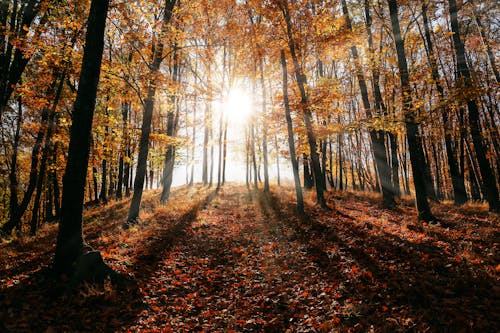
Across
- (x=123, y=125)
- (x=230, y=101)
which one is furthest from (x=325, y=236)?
(x=230, y=101)

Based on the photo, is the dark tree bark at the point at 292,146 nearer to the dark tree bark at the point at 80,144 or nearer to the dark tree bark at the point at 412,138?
the dark tree bark at the point at 412,138

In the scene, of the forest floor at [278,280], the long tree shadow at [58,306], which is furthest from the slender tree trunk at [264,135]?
the long tree shadow at [58,306]

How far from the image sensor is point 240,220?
1305 cm

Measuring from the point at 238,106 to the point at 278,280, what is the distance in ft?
64.0

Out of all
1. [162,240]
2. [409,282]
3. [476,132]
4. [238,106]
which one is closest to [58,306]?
[162,240]

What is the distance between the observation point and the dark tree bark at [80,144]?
6395mm

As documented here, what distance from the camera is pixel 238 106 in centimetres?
2433

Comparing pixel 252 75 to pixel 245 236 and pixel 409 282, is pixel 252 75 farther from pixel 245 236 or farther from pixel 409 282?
pixel 409 282

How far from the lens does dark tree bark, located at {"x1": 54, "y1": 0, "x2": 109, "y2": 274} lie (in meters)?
6.39

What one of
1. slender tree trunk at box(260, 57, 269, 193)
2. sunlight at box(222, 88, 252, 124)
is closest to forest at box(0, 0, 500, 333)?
A: slender tree trunk at box(260, 57, 269, 193)

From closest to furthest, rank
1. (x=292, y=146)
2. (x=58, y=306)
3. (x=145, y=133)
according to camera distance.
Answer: (x=58, y=306), (x=145, y=133), (x=292, y=146)

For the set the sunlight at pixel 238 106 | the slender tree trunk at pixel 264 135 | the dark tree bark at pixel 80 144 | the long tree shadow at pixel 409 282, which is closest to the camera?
the long tree shadow at pixel 409 282

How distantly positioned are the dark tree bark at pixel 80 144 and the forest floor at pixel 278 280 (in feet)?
3.40

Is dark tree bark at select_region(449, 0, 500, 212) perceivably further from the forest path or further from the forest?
the forest path
